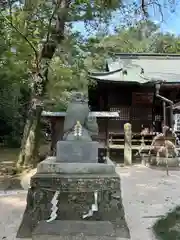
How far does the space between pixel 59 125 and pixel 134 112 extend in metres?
3.25

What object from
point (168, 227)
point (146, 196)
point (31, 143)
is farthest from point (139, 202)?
point (31, 143)

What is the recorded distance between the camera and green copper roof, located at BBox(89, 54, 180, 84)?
12.4 m

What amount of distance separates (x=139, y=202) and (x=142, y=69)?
8.71 metres

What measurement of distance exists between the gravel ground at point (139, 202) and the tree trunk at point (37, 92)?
8.18 feet

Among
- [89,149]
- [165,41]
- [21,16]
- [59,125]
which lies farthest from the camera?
[165,41]

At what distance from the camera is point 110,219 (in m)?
4.23

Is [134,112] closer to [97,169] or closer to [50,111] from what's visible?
[50,111]

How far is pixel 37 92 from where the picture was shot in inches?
381

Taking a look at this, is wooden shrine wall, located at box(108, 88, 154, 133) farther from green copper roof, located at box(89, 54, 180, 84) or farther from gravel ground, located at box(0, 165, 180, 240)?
gravel ground, located at box(0, 165, 180, 240)

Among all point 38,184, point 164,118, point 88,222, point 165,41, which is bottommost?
point 88,222

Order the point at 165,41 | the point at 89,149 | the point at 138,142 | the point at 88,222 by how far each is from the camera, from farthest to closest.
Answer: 1. the point at 165,41
2. the point at 138,142
3. the point at 89,149
4. the point at 88,222

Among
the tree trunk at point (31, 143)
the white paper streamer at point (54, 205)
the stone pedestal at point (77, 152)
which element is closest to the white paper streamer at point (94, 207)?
the white paper streamer at point (54, 205)

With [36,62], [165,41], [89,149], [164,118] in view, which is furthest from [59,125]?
[165,41]

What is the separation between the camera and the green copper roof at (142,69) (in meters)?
12.4
